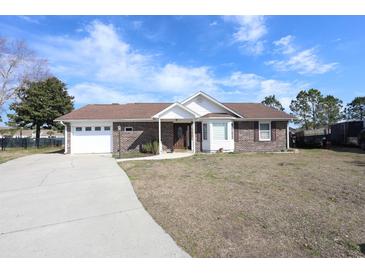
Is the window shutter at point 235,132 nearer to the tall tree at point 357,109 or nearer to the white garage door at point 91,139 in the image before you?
the white garage door at point 91,139

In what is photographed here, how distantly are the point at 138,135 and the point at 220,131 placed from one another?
6092 mm

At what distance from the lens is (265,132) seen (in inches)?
751

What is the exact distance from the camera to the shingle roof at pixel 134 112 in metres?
18.0

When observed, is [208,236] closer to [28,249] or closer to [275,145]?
[28,249]

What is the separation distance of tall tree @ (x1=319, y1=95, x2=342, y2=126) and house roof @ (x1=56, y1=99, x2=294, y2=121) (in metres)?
31.3

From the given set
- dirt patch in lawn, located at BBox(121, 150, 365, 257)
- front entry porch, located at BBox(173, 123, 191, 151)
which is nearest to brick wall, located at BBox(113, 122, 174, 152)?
front entry porch, located at BBox(173, 123, 191, 151)

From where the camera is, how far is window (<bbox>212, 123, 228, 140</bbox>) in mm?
17822

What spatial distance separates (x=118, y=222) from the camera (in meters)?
4.39

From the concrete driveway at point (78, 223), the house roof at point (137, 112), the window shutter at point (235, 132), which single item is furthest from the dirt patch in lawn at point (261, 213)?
the house roof at point (137, 112)

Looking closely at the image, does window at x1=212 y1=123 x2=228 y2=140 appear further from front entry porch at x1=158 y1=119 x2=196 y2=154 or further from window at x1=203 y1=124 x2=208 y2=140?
front entry porch at x1=158 y1=119 x2=196 y2=154

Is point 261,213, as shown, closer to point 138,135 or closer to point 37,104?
point 138,135

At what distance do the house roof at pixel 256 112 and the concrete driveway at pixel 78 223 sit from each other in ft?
45.9
